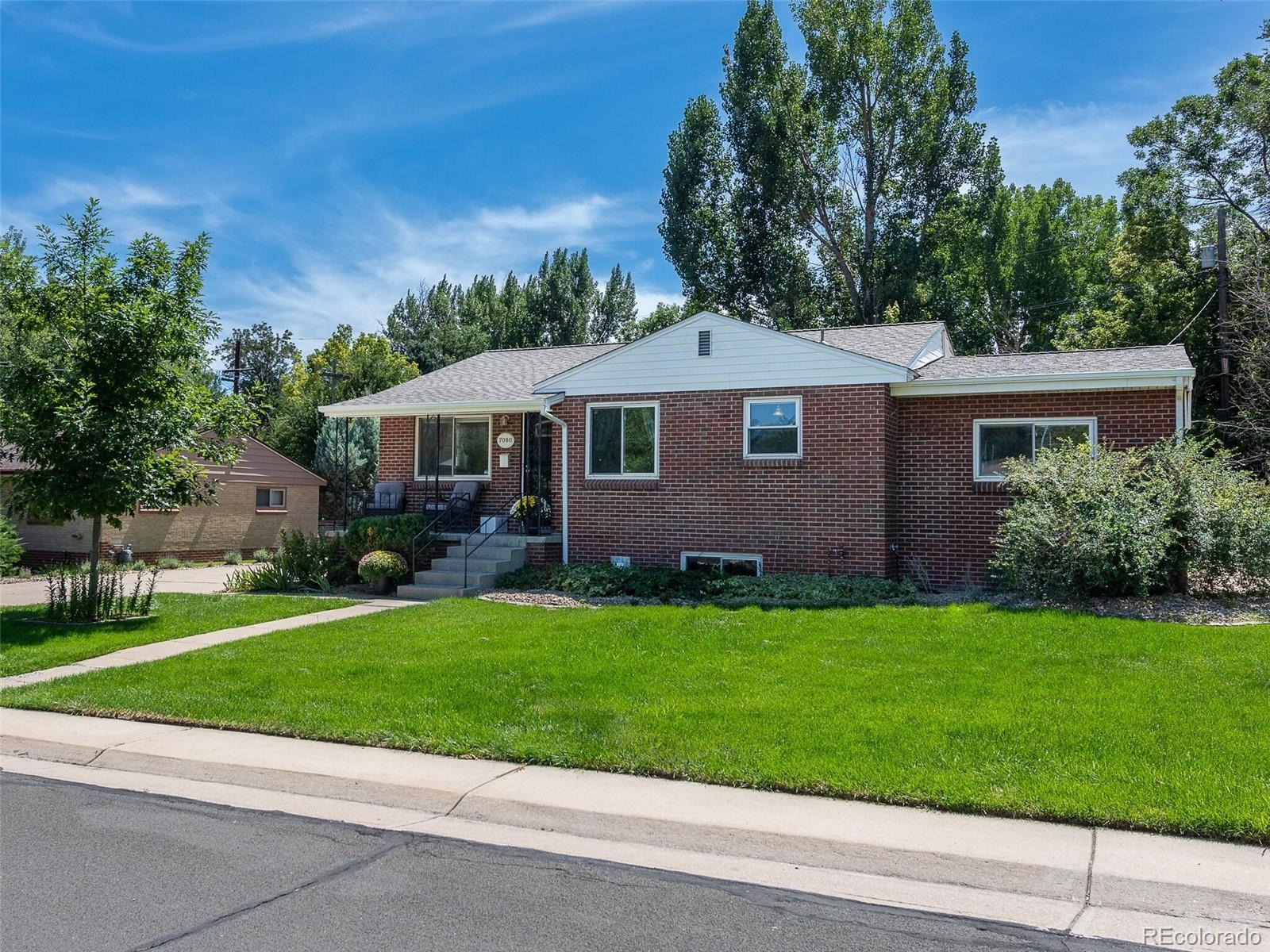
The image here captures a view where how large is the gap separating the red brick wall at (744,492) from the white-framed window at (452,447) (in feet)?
8.08

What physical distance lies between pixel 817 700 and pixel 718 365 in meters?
8.66

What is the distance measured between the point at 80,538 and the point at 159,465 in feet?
39.8

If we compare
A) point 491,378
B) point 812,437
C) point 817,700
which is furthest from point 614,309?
point 817,700

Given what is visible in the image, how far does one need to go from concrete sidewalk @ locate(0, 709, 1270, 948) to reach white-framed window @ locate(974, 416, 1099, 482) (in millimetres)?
10196

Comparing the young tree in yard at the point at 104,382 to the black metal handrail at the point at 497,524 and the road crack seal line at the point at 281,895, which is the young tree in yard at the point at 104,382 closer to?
the black metal handrail at the point at 497,524

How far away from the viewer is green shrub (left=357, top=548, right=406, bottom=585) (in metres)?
15.8

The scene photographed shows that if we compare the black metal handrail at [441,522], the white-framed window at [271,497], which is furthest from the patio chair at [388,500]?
the white-framed window at [271,497]

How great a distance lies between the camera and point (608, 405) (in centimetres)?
1630

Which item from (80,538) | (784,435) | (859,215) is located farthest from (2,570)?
(859,215)

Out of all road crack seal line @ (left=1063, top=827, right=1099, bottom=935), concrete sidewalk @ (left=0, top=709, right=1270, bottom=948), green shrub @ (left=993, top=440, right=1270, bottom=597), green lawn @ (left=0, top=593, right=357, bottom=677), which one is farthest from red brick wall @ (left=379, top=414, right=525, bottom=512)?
road crack seal line @ (left=1063, top=827, right=1099, bottom=935)

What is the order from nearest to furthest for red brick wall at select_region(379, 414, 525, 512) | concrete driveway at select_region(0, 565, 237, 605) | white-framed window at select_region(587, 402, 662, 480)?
white-framed window at select_region(587, 402, 662, 480) < concrete driveway at select_region(0, 565, 237, 605) < red brick wall at select_region(379, 414, 525, 512)

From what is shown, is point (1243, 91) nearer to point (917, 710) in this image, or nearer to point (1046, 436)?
point (1046, 436)

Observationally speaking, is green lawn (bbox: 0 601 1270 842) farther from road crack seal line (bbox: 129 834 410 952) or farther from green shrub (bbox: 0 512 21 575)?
green shrub (bbox: 0 512 21 575)

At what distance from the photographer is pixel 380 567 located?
51.7 ft
